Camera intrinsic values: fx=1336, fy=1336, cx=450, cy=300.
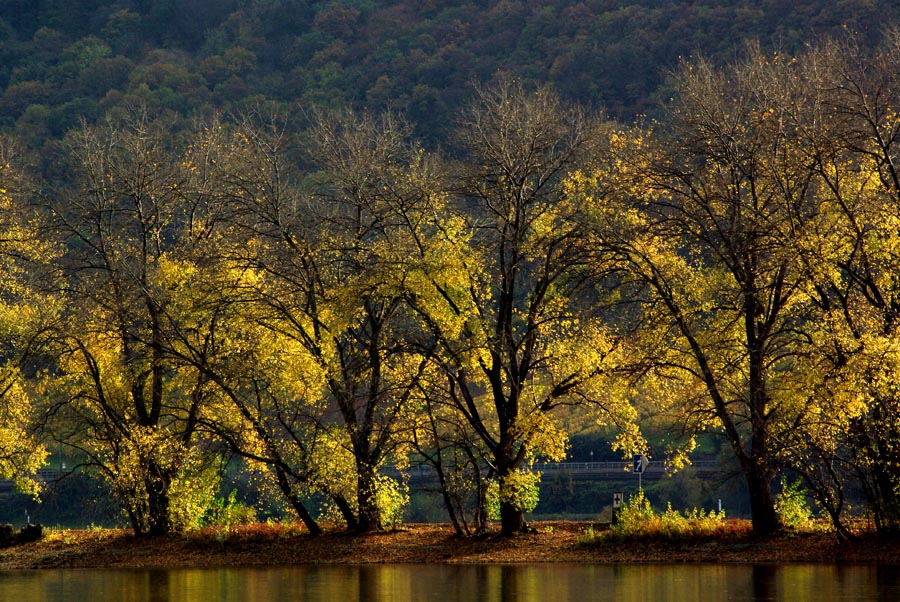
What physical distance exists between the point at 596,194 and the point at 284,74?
4846 inches

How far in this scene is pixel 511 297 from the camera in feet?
115

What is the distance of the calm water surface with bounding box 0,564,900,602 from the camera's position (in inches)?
925

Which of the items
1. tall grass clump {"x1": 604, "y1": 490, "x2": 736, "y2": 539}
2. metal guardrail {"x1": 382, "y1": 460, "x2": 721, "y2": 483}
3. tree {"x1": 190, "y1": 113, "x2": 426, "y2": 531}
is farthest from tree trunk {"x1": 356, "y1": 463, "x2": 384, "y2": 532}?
metal guardrail {"x1": 382, "y1": 460, "x2": 721, "y2": 483}

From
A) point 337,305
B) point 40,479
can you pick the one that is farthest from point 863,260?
point 40,479

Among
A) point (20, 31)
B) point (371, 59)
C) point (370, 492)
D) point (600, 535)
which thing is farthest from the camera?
point (20, 31)

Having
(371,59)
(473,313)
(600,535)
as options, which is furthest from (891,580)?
(371,59)

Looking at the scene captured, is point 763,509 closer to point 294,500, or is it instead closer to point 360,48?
point 294,500

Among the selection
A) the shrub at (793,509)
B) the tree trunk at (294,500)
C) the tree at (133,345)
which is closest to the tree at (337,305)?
the tree trunk at (294,500)

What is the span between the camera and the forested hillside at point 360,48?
10900 centimetres

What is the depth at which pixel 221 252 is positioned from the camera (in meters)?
37.2

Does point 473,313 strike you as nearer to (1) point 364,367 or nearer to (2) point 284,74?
(1) point 364,367

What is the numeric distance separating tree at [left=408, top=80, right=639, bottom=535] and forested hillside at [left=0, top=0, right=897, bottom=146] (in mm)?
53481

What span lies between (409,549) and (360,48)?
127m

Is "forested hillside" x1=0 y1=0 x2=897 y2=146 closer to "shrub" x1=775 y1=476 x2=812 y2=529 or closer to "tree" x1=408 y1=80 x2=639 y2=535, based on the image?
"tree" x1=408 y1=80 x2=639 y2=535
